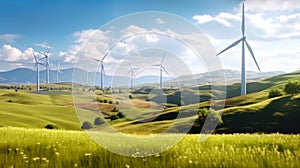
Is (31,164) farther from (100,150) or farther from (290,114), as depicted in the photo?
(290,114)

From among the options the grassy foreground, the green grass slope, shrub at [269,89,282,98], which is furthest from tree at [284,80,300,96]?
the grassy foreground

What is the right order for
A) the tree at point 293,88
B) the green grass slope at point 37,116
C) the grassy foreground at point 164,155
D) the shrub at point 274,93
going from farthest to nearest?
the green grass slope at point 37,116 < the shrub at point 274,93 < the tree at point 293,88 < the grassy foreground at point 164,155

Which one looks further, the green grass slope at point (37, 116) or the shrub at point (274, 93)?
the green grass slope at point (37, 116)

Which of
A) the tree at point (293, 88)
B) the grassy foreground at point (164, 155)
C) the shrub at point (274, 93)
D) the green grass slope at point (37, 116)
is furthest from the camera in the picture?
the green grass slope at point (37, 116)

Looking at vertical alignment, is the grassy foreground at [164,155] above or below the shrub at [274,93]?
above

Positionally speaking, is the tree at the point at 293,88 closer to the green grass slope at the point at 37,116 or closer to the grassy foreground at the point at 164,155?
the green grass slope at the point at 37,116

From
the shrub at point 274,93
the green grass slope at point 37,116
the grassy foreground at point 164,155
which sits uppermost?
the grassy foreground at point 164,155

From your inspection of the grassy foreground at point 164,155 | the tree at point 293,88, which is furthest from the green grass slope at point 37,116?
the grassy foreground at point 164,155

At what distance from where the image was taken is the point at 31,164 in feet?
33.4

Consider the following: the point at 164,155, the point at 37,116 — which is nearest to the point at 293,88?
the point at 37,116

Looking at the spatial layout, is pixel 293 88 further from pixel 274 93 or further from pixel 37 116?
pixel 37 116

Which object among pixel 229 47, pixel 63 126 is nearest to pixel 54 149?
pixel 229 47

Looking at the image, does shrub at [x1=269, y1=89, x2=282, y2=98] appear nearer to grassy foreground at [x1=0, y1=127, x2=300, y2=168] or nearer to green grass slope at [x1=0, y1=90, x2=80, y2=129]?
green grass slope at [x1=0, y1=90, x2=80, y2=129]

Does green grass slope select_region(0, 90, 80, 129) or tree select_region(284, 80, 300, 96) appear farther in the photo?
green grass slope select_region(0, 90, 80, 129)
